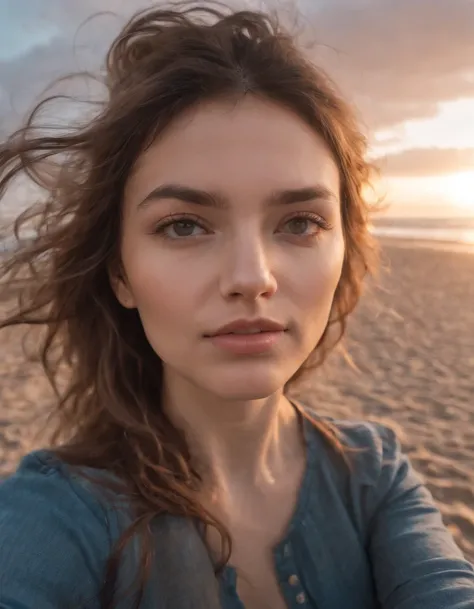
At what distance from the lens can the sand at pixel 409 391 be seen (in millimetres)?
3654

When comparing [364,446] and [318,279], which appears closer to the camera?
[318,279]

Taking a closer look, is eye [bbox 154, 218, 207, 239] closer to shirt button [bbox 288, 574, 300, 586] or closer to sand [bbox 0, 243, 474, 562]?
shirt button [bbox 288, 574, 300, 586]

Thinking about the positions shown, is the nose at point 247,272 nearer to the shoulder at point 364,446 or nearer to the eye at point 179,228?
the eye at point 179,228

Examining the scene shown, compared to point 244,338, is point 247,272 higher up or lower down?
higher up

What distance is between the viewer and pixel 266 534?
5.15 feet

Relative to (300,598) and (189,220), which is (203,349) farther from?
(300,598)

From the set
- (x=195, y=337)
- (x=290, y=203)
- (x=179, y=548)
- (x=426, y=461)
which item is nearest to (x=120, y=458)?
(x=179, y=548)

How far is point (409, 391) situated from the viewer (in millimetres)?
5355

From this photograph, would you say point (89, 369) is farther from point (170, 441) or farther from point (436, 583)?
point (436, 583)

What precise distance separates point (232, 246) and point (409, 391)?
172 inches

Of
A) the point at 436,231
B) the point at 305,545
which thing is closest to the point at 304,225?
the point at 305,545

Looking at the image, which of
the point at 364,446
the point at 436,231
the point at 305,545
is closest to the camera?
the point at 305,545

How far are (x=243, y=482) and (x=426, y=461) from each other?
254 cm

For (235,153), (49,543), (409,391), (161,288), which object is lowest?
(409,391)
